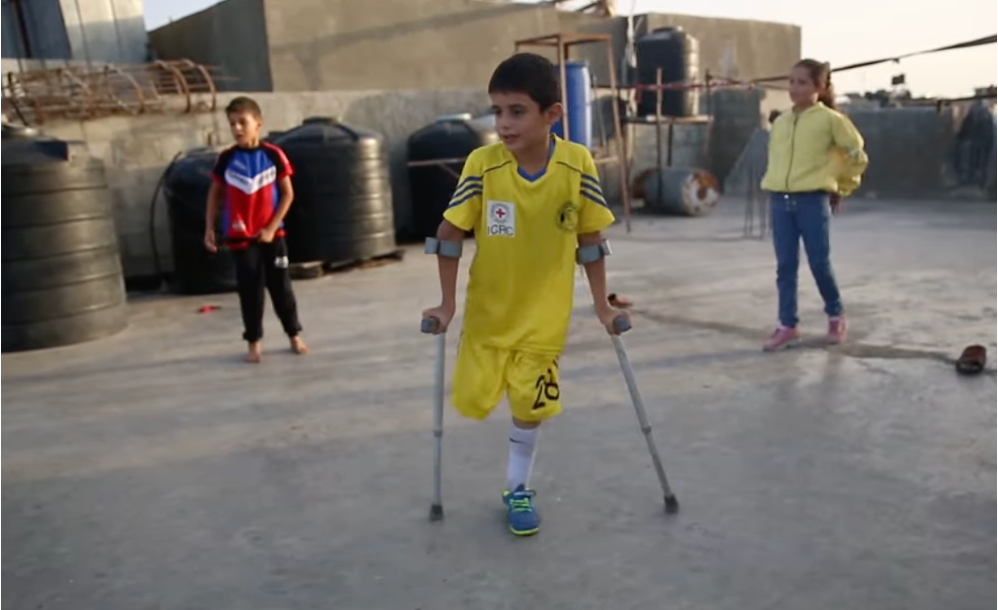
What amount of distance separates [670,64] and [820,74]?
1047cm

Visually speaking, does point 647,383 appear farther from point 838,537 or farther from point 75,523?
point 75,523

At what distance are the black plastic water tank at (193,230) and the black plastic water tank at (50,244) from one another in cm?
121

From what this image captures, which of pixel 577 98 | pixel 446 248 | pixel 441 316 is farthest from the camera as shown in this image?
pixel 577 98

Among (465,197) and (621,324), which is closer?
(465,197)

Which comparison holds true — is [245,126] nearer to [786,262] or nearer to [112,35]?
[786,262]

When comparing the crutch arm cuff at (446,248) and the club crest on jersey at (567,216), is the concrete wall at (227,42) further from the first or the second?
the club crest on jersey at (567,216)

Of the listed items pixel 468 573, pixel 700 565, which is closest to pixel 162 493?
pixel 468 573

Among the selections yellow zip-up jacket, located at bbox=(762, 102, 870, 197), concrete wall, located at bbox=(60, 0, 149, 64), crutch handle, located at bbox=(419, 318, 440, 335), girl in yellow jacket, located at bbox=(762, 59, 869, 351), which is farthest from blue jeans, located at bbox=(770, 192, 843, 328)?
concrete wall, located at bbox=(60, 0, 149, 64)

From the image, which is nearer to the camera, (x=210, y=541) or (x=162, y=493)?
(x=210, y=541)

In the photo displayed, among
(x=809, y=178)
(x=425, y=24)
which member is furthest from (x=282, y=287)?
(x=425, y=24)

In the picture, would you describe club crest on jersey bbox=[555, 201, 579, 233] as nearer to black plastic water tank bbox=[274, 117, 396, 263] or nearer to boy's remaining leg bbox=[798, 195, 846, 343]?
boy's remaining leg bbox=[798, 195, 846, 343]

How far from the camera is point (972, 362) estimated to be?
13.5 ft

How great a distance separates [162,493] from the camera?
124 inches

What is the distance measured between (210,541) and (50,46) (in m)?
10.5
